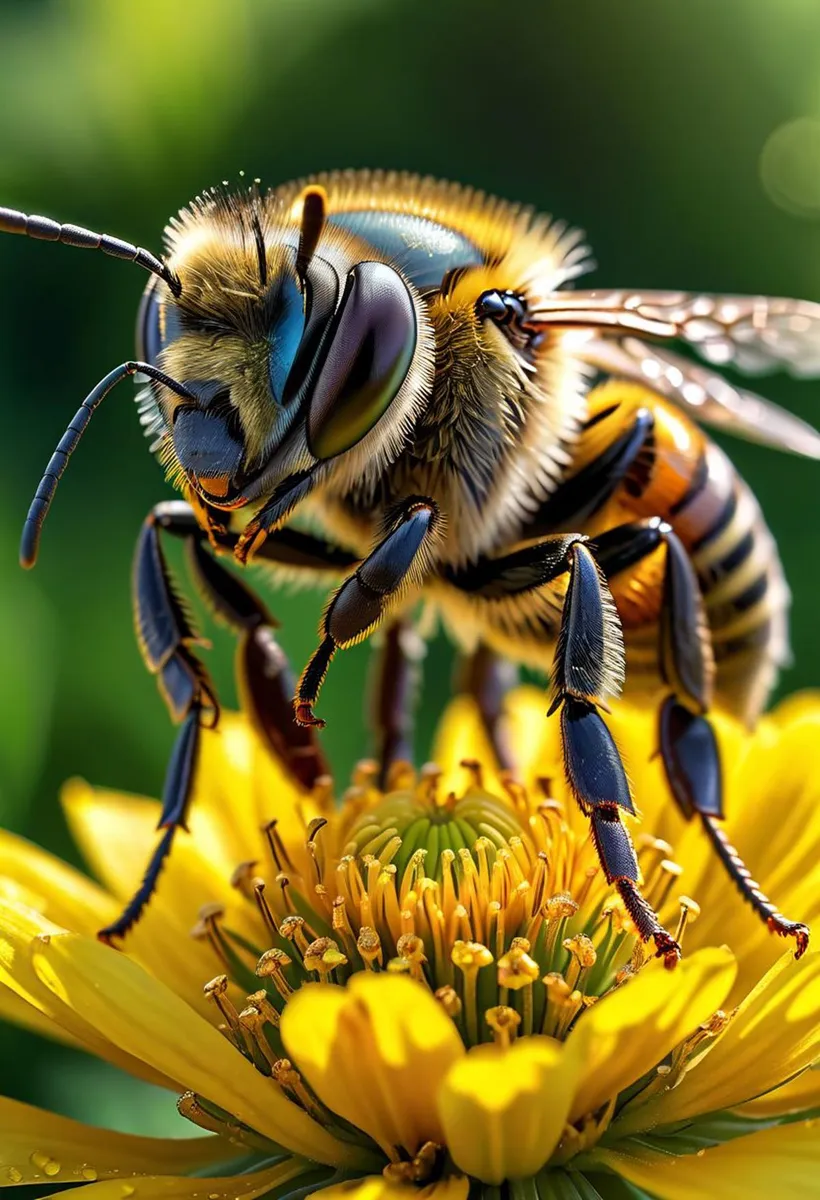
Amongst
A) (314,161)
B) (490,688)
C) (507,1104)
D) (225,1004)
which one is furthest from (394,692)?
(314,161)

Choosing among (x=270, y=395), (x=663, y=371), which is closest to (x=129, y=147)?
(x=663, y=371)

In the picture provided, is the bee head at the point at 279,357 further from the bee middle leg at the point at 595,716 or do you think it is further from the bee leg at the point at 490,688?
the bee leg at the point at 490,688

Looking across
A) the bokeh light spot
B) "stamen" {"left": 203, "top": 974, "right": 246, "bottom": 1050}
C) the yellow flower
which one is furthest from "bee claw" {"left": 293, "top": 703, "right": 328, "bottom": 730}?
the bokeh light spot

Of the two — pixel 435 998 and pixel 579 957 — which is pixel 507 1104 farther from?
pixel 579 957

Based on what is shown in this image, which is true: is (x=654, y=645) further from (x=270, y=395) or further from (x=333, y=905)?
(x=270, y=395)

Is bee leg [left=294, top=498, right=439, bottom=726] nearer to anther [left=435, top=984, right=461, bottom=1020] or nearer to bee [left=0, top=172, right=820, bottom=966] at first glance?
bee [left=0, top=172, right=820, bottom=966]
